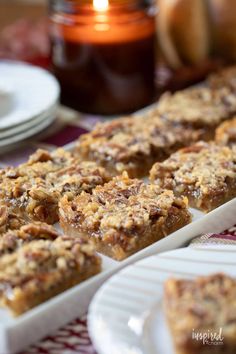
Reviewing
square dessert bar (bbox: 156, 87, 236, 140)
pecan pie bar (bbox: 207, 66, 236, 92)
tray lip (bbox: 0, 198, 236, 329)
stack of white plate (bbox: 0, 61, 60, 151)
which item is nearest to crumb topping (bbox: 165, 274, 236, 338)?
tray lip (bbox: 0, 198, 236, 329)

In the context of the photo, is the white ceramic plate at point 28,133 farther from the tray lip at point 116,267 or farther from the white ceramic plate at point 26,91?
the tray lip at point 116,267

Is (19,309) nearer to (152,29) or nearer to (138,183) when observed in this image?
(138,183)

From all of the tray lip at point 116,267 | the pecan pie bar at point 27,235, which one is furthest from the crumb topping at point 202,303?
the pecan pie bar at point 27,235

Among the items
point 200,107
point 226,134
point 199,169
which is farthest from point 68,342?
point 200,107

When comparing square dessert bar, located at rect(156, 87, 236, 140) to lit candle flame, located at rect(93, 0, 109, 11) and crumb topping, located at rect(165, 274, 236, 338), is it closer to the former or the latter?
lit candle flame, located at rect(93, 0, 109, 11)

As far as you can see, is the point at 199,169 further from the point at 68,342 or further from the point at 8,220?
the point at 68,342

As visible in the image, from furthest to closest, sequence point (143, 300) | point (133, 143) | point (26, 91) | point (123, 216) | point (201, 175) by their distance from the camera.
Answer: point (26, 91)
point (133, 143)
point (201, 175)
point (123, 216)
point (143, 300)

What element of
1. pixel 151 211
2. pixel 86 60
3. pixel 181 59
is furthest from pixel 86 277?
pixel 181 59
